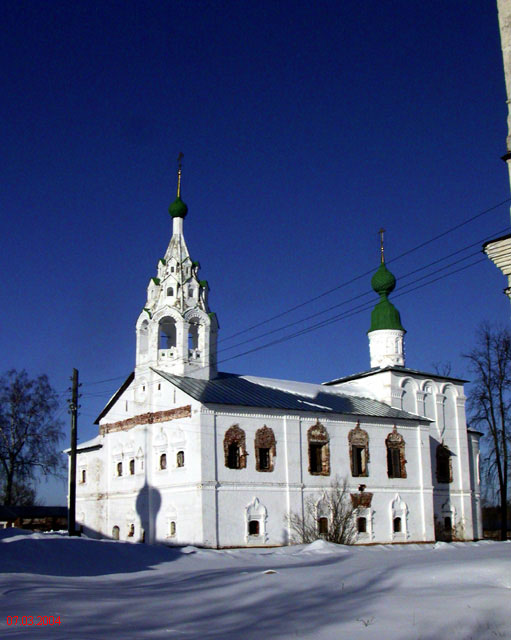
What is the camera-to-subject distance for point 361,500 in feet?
102

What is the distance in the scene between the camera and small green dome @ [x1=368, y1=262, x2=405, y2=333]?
38656mm

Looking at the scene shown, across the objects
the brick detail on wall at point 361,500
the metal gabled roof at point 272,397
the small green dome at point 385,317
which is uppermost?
the small green dome at point 385,317

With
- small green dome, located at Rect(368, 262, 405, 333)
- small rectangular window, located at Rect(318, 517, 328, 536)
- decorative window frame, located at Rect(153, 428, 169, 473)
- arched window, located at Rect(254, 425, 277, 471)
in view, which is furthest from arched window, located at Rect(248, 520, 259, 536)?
small green dome, located at Rect(368, 262, 405, 333)

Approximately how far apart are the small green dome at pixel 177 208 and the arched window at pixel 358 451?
12238 millimetres

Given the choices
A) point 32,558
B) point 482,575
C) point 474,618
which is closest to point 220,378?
point 32,558

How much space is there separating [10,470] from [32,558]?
2043 centimetres

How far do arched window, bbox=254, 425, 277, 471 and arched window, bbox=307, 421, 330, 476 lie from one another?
1815 millimetres

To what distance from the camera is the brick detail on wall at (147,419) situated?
94.5 ft

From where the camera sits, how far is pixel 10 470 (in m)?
37.5

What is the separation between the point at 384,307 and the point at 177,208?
39.4ft

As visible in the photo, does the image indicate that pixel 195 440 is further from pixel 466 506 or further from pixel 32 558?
pixel 466 506
